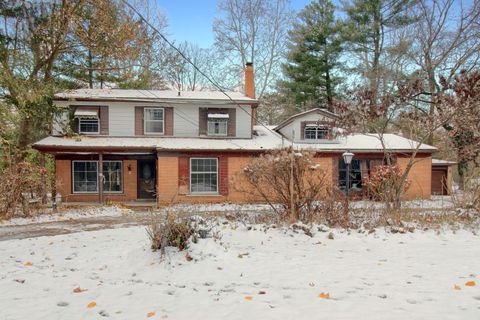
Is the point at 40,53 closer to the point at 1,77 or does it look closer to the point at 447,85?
the point at 1,77

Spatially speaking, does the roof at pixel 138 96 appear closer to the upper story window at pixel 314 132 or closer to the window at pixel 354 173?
the upper story window at pixel 314 132

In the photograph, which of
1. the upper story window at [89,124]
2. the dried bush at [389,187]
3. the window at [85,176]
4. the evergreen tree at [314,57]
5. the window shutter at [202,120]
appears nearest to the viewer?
the dried bush at [389,187]

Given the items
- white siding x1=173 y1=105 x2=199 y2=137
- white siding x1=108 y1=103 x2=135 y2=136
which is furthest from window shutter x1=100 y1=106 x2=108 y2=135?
white siding x1=173 y1=105 x2=199 y2=137

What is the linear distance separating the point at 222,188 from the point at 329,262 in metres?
12.3

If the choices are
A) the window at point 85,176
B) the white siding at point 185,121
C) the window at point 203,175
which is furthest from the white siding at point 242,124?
the window at point 85,176

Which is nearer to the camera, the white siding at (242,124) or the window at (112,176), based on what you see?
the window at (112,176)

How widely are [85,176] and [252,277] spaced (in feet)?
51.8

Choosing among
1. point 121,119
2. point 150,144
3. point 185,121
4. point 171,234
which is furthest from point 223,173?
point 171,234

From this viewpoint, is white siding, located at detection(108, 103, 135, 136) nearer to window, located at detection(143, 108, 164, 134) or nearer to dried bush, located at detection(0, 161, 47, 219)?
window, located at detection(143, 108, 164, 134)

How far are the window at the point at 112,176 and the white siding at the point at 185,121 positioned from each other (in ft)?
11.4

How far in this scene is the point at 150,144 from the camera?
57.1 feet

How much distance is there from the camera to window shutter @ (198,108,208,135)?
19328mm

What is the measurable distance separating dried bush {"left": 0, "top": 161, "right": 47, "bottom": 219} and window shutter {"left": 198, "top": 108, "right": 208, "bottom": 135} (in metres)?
8.34

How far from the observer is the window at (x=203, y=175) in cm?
1809
